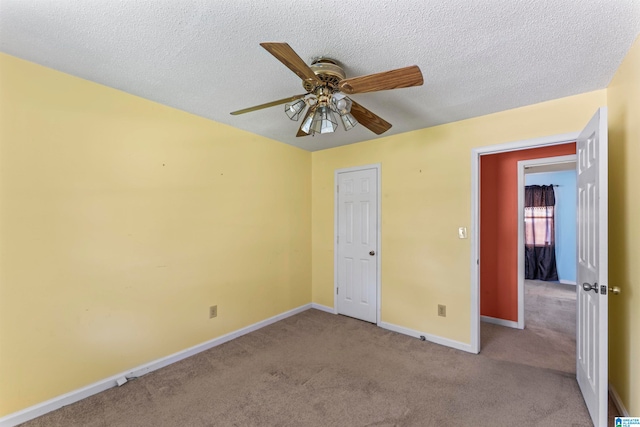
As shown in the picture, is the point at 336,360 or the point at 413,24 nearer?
the point at 413,24

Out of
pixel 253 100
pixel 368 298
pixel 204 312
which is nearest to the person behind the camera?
pixel 253 100

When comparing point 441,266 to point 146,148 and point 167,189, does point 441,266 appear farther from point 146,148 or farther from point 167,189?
point 146,148

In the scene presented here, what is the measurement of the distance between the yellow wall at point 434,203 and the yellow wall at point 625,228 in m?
0.42

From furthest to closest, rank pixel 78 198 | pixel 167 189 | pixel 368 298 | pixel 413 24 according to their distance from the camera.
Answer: pixel 368 298 → pixel 167 189 → pixel 78 198 → pixel 413 24

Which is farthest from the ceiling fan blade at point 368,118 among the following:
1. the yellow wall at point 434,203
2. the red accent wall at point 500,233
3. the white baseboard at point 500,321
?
the white baseboard at point 500,321

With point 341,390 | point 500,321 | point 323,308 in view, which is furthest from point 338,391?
point 500,321

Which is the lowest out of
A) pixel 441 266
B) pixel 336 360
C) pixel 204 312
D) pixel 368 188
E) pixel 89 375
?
pixel 336 360

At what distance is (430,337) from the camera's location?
2947 mm

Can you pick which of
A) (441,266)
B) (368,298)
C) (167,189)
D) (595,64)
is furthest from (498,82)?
(167,189)

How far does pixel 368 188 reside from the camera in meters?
3.53

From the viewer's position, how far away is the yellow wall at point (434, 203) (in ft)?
8.08

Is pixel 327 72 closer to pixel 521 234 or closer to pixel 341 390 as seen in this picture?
pixel 341 390

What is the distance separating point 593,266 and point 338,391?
1.95m

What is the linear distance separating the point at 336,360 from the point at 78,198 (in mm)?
2502
